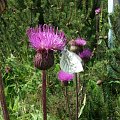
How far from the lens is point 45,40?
1.64 metres

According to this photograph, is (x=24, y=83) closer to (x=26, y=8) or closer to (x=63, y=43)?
(x=26, y=8)

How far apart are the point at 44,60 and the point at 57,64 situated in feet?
7.50

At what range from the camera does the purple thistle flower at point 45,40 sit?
5.31 ft

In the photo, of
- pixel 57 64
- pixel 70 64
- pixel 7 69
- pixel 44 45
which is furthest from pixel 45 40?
pixel 7 69

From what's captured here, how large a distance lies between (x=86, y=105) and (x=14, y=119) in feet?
1.97

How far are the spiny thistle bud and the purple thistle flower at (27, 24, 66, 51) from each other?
0.09ft

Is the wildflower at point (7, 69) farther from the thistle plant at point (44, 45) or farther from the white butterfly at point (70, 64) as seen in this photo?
the white butterfly at point (70, 64)

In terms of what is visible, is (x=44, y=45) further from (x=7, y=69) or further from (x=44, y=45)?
(x=7, y=69)

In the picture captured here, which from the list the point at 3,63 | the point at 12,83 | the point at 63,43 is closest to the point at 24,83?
the point at 12,83

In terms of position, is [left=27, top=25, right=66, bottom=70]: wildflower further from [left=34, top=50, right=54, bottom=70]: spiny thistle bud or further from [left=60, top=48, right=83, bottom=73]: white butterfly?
[left=60, top=48, right=83, bottom=73]: white butterfly

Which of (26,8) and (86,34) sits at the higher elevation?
(26,8)

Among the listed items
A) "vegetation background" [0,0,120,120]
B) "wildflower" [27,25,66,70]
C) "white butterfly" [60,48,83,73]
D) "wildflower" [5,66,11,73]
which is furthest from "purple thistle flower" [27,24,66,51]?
"wildflower" [5,66,11,73]

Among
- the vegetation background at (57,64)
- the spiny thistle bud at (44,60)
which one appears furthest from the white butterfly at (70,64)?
the vegetation background at (57,64)

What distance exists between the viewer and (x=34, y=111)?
333cm
